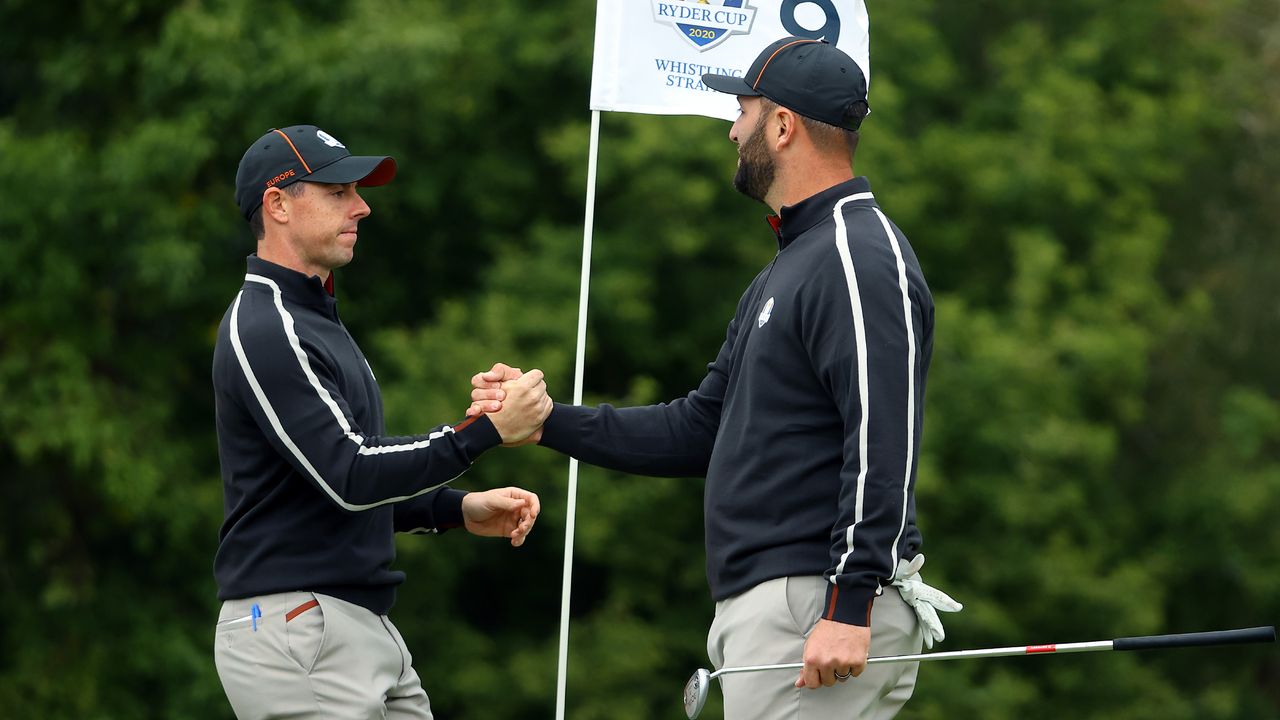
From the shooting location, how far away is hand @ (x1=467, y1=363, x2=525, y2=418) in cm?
397

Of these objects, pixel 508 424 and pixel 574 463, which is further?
pixel 574 463

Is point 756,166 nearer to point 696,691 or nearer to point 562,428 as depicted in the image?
point 562,428

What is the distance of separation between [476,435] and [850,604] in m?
1.01

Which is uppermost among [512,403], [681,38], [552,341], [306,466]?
[681,38]

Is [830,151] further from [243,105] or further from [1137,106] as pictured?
[1137,106]

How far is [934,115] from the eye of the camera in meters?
13.8

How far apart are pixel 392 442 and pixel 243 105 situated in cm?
721

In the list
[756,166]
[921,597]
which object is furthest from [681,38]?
[921,597]

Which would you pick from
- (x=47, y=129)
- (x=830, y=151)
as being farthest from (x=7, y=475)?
(x=830, y=151)

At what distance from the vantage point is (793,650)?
11.3 feet

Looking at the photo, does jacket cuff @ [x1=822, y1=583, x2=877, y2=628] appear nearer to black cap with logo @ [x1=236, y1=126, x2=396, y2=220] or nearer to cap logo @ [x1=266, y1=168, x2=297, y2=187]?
black cap with logo @ [x1=236, y1=126, x2=396, y2=220]

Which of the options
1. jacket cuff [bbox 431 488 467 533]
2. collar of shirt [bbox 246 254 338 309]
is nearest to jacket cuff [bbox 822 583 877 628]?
jacket cuff [bbox 431 488 467 533]

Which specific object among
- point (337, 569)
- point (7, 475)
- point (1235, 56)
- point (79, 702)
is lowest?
point (79, 702)

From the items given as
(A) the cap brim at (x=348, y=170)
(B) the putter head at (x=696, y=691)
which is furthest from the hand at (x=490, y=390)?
(B) the putter head at (x=696, y=691)
